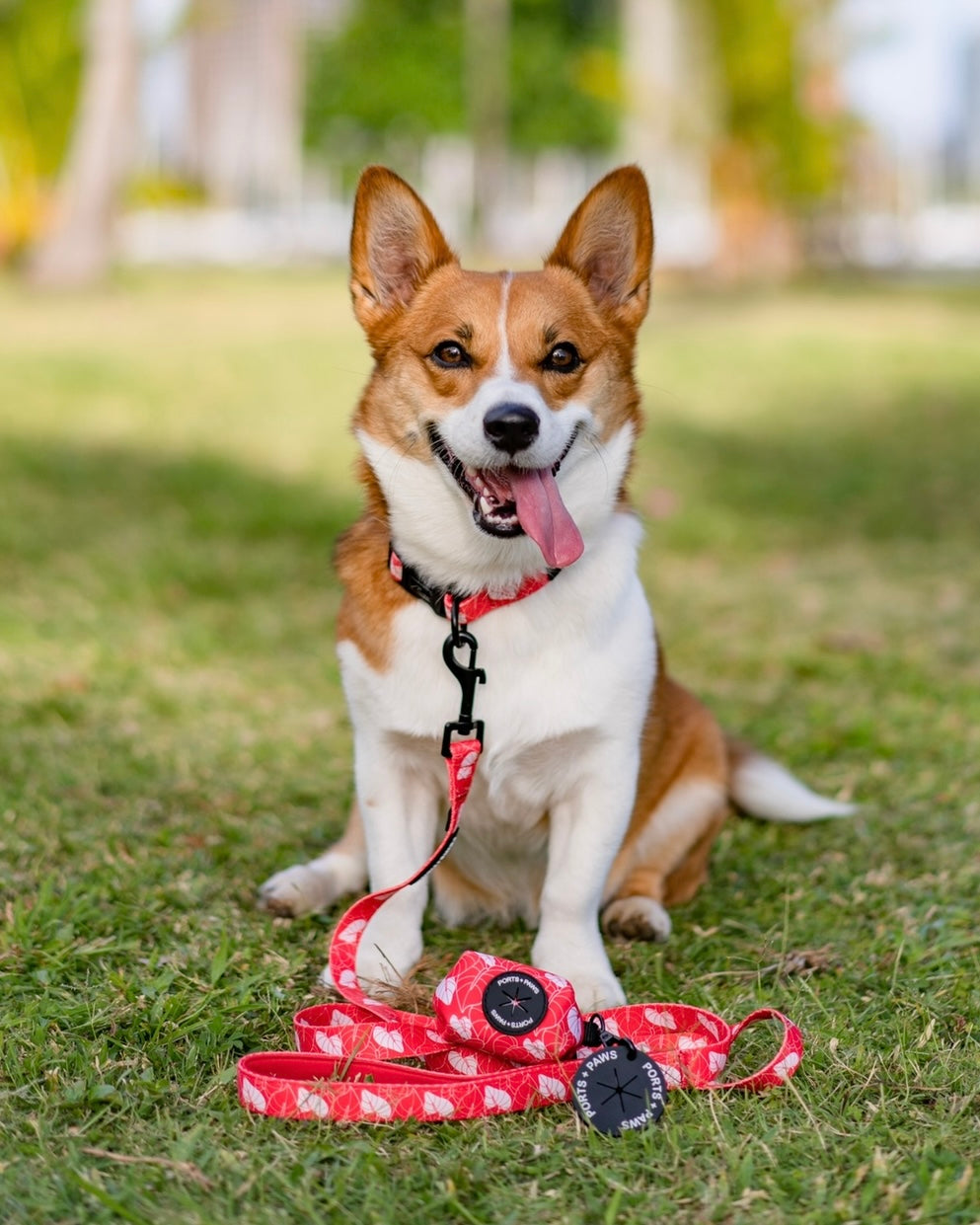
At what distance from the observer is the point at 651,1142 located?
7.70 ft

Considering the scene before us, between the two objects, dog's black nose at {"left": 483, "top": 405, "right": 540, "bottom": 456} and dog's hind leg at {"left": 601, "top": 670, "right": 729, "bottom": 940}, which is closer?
dog's black nose at {"left": 483, "top": 405, "right": 540, "bottom": 456}

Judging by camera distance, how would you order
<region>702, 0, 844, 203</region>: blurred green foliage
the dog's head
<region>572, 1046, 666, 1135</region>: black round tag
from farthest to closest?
<region>702, 0, 844, 203</region>: blurred green foliage < the dog's head < <region>572, 1046, 666, 1135</region>: black round tag

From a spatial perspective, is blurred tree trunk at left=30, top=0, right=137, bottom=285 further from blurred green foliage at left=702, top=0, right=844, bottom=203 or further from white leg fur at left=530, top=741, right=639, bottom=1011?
white leg fur at left=530, top=741, right=639, bottom=1011

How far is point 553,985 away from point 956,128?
235 ft

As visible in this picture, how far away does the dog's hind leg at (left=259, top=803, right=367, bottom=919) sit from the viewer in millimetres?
3279

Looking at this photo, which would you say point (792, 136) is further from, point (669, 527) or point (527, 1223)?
point (527, 1223)

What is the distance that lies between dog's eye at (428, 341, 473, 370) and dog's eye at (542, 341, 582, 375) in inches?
6.6

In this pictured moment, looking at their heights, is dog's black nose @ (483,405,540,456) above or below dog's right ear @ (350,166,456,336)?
below

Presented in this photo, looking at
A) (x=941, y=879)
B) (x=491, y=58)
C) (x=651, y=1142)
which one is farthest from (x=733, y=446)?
(x=491, y=58)

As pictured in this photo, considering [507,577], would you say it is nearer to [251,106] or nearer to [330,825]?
[330,825]

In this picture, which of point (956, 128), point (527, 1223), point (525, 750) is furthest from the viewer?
point (956, 128)

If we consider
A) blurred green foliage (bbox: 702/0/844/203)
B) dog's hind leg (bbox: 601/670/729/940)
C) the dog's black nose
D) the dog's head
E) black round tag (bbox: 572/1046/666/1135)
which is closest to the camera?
black round tag (bbox: 572/1046/666/1135)

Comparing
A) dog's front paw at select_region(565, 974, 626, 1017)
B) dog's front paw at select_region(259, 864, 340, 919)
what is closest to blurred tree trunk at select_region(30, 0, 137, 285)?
dog's front paw at select_region(259, 864, 340, 919)

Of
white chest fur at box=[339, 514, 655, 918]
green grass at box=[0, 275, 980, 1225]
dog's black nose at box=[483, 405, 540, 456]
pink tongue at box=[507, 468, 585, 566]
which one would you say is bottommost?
green grass at box=[0, 275, 980, 1225]
